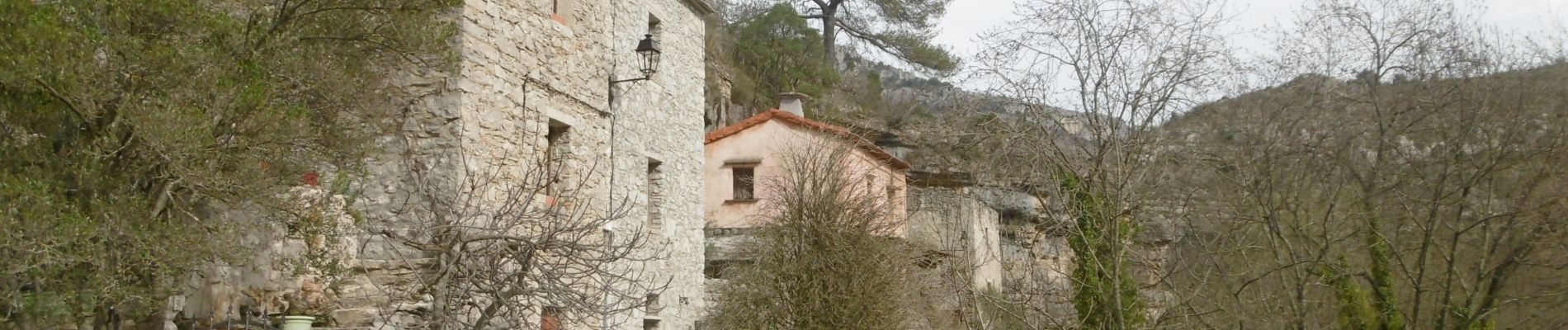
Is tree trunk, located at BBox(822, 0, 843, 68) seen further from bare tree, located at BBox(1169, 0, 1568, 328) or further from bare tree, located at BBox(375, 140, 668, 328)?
bare tree, located at BBox(375, 140, 668, 328)

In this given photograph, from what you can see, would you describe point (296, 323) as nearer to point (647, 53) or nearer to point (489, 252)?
point (489, 252)

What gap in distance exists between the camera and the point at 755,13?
3375 cm

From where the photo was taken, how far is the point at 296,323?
847 centimetres

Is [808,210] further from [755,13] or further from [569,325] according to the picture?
[755,13]

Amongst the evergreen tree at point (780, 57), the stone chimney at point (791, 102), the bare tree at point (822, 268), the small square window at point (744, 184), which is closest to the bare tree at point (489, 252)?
the bare tree at point (822, 268)

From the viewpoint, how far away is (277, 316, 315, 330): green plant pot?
841 centimetres

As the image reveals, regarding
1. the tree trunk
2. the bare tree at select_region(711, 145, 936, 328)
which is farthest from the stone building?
the tree trunk

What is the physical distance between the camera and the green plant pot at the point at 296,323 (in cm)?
841

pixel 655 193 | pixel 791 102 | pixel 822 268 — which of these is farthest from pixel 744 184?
pixel 655 193

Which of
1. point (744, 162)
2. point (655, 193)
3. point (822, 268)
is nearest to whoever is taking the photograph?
point (655, 193)

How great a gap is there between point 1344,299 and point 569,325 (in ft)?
34.9

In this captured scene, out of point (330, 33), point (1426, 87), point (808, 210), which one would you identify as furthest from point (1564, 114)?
point (330, 33)

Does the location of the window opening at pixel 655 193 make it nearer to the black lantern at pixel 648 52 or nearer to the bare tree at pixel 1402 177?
the black lantern at pixel 648 52

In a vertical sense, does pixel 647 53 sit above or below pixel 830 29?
below
